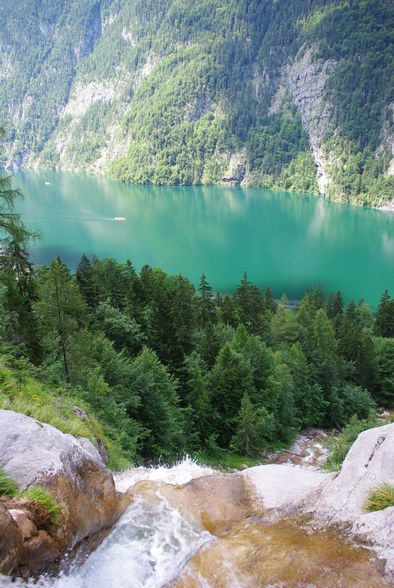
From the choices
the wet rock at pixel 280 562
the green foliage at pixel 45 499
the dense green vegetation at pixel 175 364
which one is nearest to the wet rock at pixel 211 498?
the wet rock at pixel 280 562

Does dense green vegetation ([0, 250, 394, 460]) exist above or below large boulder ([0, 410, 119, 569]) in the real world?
below

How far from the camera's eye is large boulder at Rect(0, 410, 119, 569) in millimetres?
5359

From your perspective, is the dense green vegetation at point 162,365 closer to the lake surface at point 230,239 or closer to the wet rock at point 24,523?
the wet rock at point 24,523

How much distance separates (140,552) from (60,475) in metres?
1.91

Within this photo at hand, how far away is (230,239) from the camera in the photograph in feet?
401

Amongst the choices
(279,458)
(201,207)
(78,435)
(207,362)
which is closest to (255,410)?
(279,458)

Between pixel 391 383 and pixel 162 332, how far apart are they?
26021 mm

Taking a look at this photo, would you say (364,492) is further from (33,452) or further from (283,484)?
(33,452)

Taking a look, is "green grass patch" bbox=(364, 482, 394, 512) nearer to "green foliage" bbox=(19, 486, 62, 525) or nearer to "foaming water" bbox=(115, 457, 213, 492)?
"foaming water" bbox=(115, 457, 213, 492)

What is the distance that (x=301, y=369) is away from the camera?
32531 mm

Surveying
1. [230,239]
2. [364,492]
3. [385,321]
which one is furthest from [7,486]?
[230,239]

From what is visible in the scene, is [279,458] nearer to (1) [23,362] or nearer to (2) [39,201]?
(1) [23,362]

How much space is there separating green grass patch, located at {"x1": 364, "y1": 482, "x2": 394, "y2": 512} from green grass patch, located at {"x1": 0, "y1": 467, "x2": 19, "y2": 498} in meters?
5.14

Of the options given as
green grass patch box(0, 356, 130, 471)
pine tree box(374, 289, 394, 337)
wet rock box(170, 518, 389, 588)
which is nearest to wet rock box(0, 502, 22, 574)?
wet rock box(170, 518, 389, 588)
